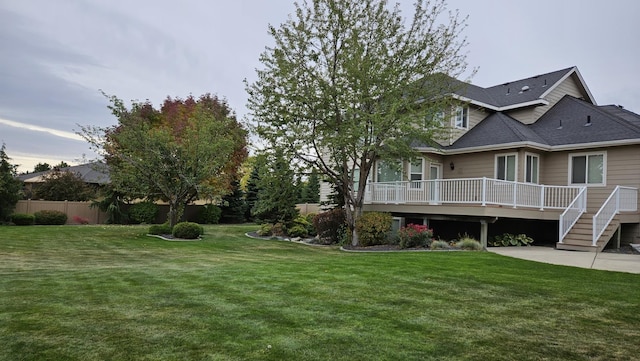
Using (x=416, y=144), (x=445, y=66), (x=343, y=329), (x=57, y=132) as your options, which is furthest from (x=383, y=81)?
(x=57, y=132)

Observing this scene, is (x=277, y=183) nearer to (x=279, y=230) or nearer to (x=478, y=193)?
(x=279, y=230)

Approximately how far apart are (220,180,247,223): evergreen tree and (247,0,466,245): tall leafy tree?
713 inches

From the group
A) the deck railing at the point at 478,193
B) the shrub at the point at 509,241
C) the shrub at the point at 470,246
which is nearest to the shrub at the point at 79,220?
the deck railing at the point at 478,193

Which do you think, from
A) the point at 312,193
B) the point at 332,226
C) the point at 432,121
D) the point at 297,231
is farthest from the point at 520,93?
the point at 312,193

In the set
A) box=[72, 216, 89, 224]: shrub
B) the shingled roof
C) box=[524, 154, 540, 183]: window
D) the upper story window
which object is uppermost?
the shingled roof

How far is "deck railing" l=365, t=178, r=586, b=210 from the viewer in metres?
15.0

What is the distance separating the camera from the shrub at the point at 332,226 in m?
18.1

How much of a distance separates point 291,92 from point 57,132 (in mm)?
18217

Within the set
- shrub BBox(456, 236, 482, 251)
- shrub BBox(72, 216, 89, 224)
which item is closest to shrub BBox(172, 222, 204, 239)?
shrub BBox(456, 236, 482, 251)

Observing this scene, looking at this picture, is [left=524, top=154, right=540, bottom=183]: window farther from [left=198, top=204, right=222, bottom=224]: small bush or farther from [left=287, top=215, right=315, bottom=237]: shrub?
[left=198, top=204, right=222, bottom=224]: small bush

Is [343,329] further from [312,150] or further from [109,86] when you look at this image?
[109,86]

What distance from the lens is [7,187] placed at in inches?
892

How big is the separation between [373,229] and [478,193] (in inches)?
151

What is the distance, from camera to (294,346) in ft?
13.0
